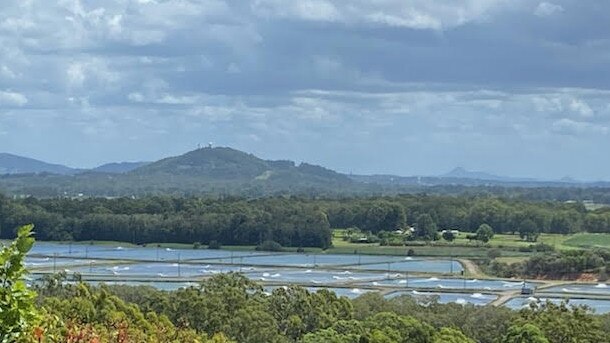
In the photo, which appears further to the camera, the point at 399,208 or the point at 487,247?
the point at 399,208

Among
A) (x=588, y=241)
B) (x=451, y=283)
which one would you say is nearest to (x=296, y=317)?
(x=451, y=283)

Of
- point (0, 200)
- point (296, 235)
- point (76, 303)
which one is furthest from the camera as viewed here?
point (0, 200)

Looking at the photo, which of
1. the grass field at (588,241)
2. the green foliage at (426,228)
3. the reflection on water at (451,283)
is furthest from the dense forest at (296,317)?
the green foliage at (426,228)

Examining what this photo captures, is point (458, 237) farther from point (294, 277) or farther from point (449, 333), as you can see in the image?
point (449, 333)

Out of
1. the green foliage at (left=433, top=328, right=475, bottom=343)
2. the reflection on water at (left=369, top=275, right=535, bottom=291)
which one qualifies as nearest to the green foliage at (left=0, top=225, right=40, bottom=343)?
the green foliage at (left=433, top=328, right=475, bottom=343)

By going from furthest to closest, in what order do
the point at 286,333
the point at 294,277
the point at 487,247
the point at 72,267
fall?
1. the point at 487,247
2. the point at 72,267
3. the point at 294,277
4. the point at 286,333

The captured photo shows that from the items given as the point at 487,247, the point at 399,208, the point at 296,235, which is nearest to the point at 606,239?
the point at 487,247
